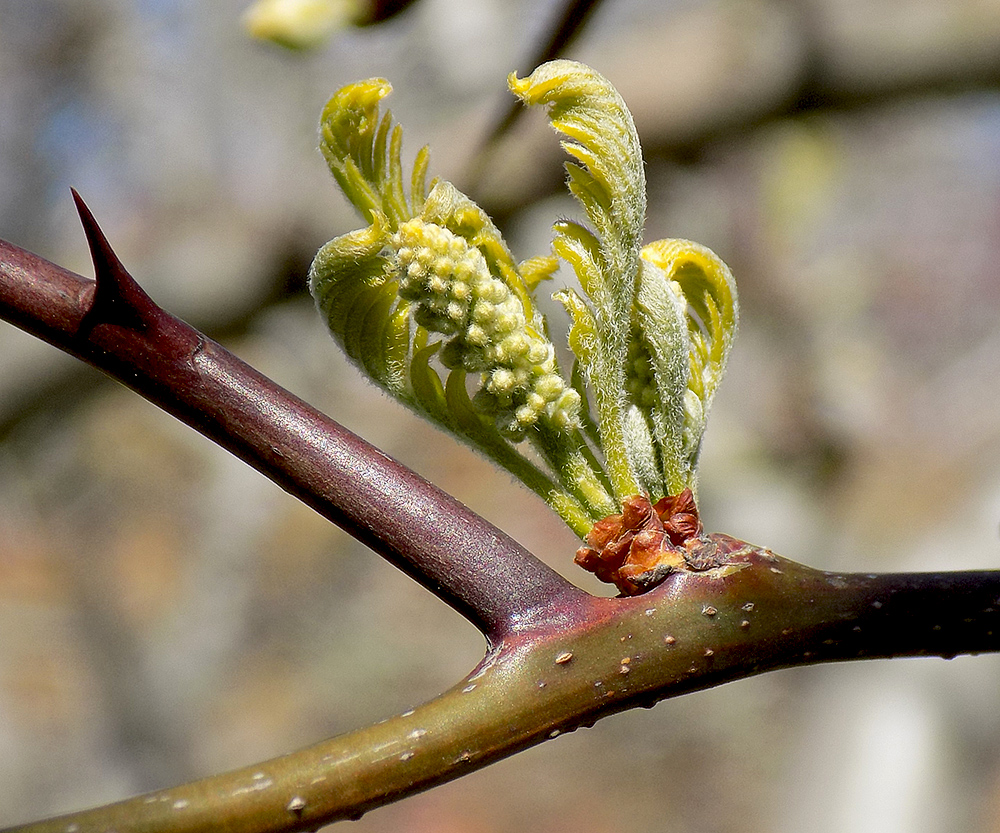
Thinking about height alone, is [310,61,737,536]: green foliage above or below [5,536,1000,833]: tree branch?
above

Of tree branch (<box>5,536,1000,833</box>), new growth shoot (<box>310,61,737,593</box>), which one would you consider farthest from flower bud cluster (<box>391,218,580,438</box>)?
tree branch (<box>5,536,1000,833</box>)

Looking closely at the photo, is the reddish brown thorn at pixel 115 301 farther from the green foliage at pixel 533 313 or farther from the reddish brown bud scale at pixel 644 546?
the reddish brown bud scale at pixel 644 546

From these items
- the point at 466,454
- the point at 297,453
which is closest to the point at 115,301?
the point at 297,453

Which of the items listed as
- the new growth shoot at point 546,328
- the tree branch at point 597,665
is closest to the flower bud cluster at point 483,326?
the new growth shoot at point 546,328

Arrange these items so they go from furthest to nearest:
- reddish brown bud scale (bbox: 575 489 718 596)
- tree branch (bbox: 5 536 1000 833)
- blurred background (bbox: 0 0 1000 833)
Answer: blurred background (bbox: 0 0 1000 833), reddish brown bud scale (bbox: 575 489 718 596), tree branch (bbox: 5 536 1000 833)

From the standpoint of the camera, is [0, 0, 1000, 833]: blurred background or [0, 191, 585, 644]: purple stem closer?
[0, 191, 585, 644]: purple stem

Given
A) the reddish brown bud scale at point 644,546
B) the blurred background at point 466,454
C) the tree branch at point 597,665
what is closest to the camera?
the tree branch at point 597,665

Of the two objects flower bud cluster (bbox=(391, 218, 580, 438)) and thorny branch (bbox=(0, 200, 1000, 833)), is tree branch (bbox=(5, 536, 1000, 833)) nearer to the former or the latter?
thorny branch (bbox=(0, 200, 1000, 833))
